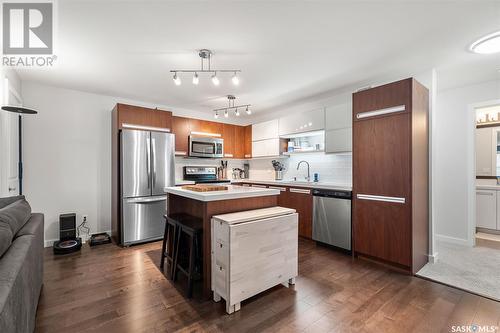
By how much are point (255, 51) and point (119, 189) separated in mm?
2942

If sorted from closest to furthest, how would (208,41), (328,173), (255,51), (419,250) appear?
(208,41) → (255,51) → (419,250) → (328,173)

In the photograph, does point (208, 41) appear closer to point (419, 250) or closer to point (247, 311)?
point (247, 311)

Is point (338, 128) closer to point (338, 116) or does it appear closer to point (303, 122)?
point (338, 116)

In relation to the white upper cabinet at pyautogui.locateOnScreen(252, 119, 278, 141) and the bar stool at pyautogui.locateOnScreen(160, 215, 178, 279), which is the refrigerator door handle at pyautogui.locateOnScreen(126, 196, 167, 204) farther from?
the white upper cabinet at pyautogui.locateOnScreen(252, 119, 278, 141)

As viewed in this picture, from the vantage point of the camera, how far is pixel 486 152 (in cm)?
454

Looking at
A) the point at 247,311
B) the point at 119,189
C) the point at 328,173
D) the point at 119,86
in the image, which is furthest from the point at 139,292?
the point at 328,173

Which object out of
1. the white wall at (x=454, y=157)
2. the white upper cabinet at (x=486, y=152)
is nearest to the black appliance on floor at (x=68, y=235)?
the white wall at (x=454, y=157)

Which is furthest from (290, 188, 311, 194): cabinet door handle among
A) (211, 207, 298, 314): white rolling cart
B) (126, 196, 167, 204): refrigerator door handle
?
(126, 196, 167, 204): refrigerator door handle

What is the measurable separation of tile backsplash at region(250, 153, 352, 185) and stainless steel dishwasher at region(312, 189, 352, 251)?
2.32 feet

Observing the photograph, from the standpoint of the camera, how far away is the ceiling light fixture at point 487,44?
2180mm

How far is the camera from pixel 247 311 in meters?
1.94

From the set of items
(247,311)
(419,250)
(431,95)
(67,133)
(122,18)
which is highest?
(122,18)

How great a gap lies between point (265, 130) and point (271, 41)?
2.87 meters

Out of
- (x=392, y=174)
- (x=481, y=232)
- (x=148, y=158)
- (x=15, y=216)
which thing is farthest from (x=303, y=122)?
(x=481, y=232)
